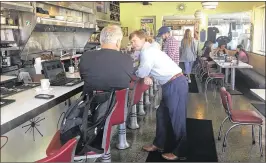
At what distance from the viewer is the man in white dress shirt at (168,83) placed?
257 cm

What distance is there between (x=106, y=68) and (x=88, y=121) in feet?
1.65

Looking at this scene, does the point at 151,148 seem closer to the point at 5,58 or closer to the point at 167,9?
the point at 167,9

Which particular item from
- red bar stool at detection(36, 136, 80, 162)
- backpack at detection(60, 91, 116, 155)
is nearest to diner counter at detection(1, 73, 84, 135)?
backpack at detection(60, 91, 116, 155)

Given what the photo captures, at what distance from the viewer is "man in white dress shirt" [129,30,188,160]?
2.57 m

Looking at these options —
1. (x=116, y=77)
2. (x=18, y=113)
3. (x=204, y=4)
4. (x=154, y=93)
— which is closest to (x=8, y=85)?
(x=18, y=113)

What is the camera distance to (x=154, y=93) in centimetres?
507

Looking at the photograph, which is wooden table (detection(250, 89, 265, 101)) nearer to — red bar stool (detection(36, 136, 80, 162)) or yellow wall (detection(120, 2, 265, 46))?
yellow wall (detection(120, 2, 265, 46))

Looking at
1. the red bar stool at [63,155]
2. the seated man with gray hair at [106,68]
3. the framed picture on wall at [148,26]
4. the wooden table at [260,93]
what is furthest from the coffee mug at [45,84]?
the wooden table at [260,93]

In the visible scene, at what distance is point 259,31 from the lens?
4.49 feet

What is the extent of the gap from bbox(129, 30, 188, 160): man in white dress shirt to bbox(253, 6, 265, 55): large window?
119 centimetres

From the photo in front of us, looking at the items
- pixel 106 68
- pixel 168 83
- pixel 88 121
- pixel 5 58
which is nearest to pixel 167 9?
pixel 106 68

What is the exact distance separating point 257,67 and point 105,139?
101 centimetres

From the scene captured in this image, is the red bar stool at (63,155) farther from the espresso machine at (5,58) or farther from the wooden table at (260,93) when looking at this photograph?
the espresso machine at (5,58)

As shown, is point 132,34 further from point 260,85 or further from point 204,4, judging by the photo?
point 260,85
